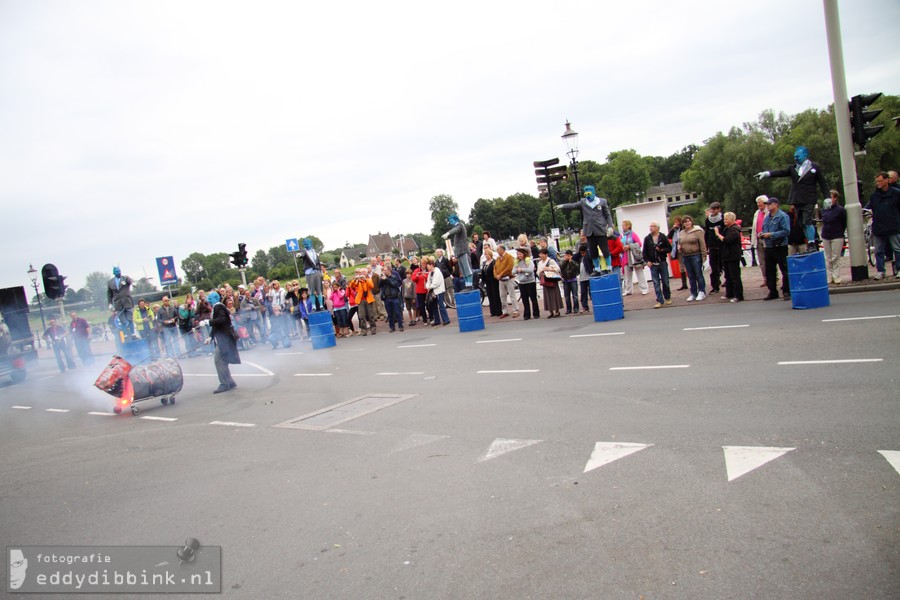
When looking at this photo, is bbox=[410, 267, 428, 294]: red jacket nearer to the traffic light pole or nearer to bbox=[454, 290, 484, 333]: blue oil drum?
bbox=[454, 290, 484, 333]: blue oil drum

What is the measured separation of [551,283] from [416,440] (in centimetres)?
966

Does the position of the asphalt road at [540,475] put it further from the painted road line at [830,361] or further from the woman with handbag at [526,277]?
the woman with handbag at [526,277]

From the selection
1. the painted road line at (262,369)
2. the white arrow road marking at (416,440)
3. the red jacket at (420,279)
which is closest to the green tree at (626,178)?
Answer: the red jacket at (420,279)

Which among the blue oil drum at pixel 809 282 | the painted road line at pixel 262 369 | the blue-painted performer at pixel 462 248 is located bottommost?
the painted road line at pixel 262 369

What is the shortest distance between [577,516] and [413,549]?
119 cm

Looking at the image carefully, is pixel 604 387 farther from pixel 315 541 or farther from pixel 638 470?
pixel 315 541

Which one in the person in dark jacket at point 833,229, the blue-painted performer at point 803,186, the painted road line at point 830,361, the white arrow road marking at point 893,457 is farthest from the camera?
the person in dark jacket at point 833,229

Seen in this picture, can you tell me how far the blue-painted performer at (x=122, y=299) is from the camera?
2038 centimetres

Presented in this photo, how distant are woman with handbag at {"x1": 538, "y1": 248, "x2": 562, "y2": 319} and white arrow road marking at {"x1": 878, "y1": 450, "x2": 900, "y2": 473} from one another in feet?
36.2

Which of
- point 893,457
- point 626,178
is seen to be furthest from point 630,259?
point 626,178

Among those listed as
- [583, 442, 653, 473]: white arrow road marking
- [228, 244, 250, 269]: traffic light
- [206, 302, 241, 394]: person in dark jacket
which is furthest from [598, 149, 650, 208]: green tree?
[583, 442, 653, 473]: white arrow road marking

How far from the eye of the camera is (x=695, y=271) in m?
13.9

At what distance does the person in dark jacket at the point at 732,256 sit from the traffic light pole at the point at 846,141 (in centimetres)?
217

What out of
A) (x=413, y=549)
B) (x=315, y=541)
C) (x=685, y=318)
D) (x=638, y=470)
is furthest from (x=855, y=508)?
(x=685, y=318)
